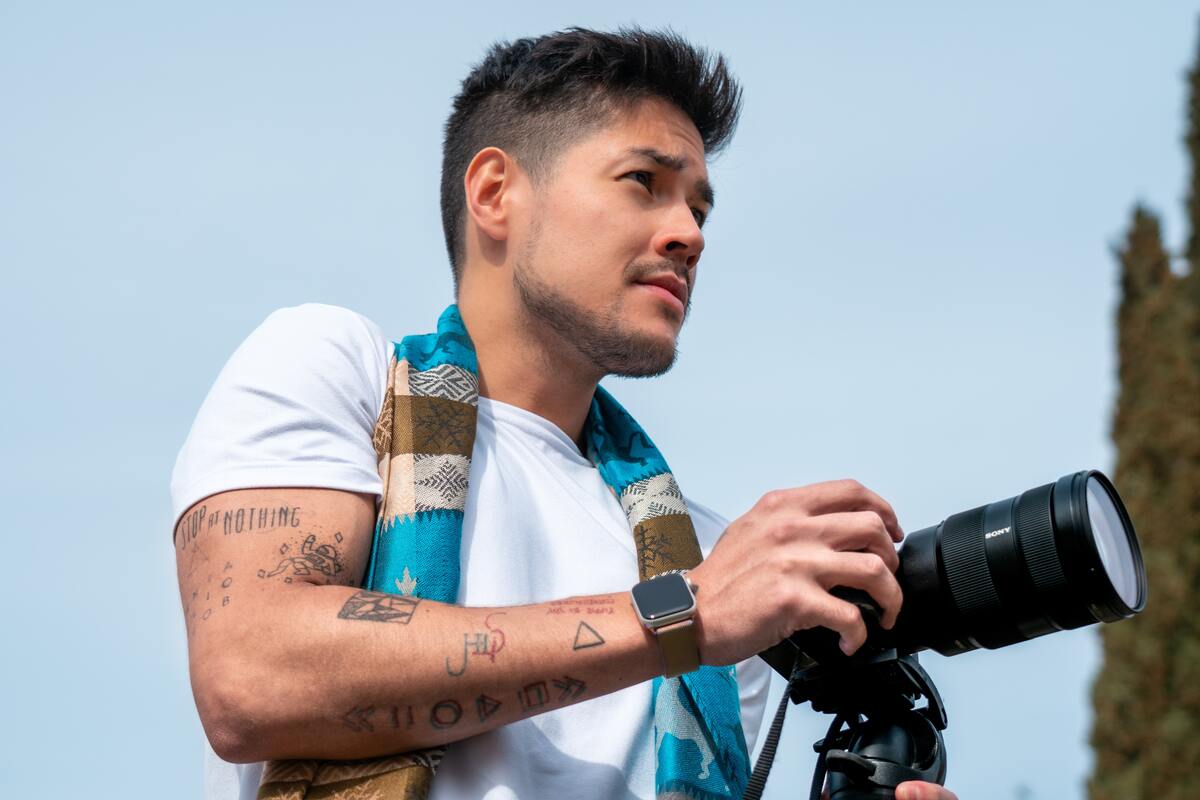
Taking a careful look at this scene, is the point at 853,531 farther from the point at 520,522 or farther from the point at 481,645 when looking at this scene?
the point at 520,522

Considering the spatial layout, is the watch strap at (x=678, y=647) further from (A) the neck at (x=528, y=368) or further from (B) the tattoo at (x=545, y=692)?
(A) the neck at (x=528, y=368)

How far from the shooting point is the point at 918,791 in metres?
2.01

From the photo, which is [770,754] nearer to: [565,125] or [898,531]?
[898,531]

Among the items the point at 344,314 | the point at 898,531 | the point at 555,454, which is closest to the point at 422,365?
the point at 344,314

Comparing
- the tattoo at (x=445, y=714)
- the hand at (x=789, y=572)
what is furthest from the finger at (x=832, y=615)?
the tattoo at (x=445, y=714)

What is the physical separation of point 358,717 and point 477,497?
60cm

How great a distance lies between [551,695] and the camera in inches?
71.9

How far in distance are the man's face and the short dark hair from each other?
11 cm

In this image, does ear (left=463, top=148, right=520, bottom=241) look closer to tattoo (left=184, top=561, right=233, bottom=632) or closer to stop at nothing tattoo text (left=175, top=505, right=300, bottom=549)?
stop at nothing tattoo text (left=175, top=505, right=300, bottom=549)

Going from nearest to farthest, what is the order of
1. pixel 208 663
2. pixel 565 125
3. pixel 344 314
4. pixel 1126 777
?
pixel 208 663
pixel 344 314
pixel 565 125
pixel 1126 777

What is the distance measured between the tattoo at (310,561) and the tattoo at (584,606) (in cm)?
31

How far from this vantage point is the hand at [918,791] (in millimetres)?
2010

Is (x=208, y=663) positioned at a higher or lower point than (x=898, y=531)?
lower

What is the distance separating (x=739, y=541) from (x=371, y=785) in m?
0.58
